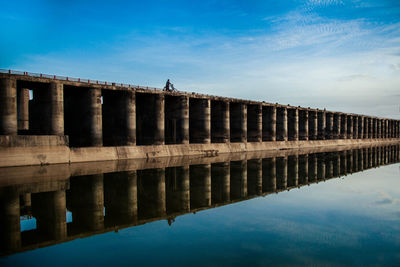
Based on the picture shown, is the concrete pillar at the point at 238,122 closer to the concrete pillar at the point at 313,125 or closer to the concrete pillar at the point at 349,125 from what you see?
the concrete pillar at the point at 313,125

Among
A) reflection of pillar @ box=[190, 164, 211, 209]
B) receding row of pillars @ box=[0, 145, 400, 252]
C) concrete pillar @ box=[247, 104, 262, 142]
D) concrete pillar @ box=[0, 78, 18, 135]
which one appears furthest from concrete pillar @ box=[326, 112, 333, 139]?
concrete pillar @ box=[0, 78, 18, 135]

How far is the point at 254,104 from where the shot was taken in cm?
5500

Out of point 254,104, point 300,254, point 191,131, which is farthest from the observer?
point 254,104

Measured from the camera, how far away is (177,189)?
1806cm

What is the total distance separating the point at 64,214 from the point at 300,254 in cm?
915

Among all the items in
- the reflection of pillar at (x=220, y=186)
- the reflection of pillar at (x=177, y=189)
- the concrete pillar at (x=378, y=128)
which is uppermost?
the concrete pillar at (x=378, y=128)

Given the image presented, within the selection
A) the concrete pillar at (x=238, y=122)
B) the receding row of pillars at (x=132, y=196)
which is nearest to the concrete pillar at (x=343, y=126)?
the concrete pillar at (x=238, y=122)

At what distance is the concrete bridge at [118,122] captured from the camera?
89.6ft

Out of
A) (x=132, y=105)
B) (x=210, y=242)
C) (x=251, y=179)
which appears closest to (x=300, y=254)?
(x=210, y=242)

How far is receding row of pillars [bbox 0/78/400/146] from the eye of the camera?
29688 mm

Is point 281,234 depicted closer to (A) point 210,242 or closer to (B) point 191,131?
(A) point 210,242

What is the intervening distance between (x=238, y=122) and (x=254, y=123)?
216 inches

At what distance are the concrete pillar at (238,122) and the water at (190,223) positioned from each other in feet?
98.2

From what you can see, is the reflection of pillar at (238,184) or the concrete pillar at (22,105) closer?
the reflection of pillar at (238,184)
